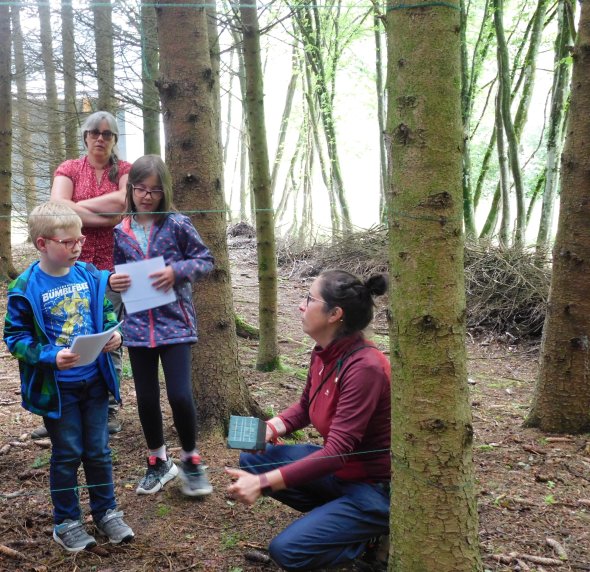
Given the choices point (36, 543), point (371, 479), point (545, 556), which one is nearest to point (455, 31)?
point (371, 479)

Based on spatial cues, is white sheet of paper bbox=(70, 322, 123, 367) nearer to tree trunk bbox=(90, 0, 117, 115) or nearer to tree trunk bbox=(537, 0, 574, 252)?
tree trunk bbox=(90, 0, 117, 115)

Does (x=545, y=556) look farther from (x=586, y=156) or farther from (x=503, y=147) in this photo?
(x=503, y=147)

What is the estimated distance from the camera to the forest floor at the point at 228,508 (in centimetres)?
253

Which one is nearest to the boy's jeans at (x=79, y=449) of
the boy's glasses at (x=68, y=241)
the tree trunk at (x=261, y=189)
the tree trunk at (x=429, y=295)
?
the boy's glasses at (x=68, y=241)

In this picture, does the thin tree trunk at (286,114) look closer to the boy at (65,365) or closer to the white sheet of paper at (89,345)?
the boy at (65,365)

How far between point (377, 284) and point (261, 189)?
8.97 ft

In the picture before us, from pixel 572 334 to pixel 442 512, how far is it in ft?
7.22

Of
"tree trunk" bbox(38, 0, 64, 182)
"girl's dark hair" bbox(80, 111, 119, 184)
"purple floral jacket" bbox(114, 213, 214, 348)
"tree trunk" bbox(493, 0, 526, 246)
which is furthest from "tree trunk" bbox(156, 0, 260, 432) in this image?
"tree trunk" bbox(38, 0, 64, 182)

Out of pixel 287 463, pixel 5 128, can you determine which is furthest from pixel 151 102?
pixel 287 463

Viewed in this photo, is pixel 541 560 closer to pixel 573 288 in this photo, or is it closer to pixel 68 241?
pixel 573 288

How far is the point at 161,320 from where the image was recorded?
2.93 metres

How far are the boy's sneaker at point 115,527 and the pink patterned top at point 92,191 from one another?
1.51 meters

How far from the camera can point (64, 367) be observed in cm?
241

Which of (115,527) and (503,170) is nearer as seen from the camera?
(115,527)
